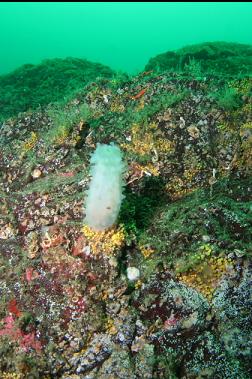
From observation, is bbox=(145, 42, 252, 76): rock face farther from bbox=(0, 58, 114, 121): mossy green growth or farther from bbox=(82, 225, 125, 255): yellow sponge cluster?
bbox=(82, 225, 125, 255): yellow sponge cluster

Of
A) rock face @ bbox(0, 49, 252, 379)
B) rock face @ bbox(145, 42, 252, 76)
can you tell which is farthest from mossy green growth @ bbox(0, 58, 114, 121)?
rock face @ bbox(0, 49, 252, 379)

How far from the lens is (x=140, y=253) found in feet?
14.7

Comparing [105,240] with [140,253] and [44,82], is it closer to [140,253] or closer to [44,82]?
[140,253]

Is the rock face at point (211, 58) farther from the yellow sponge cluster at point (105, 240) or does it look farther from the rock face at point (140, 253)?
the yellow sponge cluster at point (105, 240)

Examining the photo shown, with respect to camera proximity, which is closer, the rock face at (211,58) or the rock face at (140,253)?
the rock face at (140,253)

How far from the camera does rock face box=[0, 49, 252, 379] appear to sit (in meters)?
3.86

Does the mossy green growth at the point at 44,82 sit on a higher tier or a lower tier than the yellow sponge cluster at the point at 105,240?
lower

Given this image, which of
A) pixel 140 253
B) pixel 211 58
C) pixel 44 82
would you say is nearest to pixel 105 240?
pixel 140 253

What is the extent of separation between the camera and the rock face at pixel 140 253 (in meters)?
3.86

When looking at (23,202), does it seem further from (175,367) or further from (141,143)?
(175,367)

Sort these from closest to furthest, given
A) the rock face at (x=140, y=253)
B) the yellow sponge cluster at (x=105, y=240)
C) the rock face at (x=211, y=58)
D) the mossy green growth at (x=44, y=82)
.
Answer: the rock face at (x=140, y=253) → the yellow sponge cluster at (x=105, y=240) → the mossy green growth at (x=44, y=82) → the rock face at (x=211, y=58)

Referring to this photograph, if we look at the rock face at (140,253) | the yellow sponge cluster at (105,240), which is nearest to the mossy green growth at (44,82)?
the rock face at (140,253)

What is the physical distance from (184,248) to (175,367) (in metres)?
1.34

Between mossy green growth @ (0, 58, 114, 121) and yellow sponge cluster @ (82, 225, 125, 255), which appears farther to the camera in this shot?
mossy green growth @ (0, 58, 114, 121)
